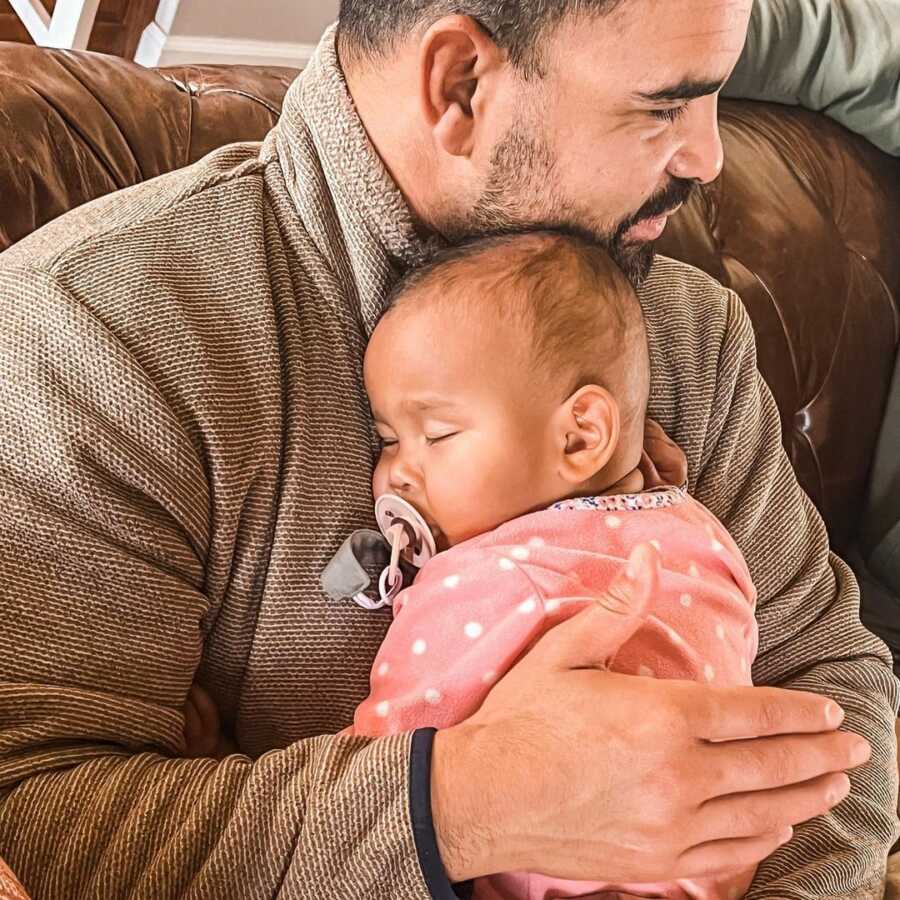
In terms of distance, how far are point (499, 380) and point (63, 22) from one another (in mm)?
2035

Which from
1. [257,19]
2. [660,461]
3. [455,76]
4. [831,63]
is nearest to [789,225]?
[831,63]

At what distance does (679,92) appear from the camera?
117cm

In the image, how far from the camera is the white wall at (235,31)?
3338 millimetres

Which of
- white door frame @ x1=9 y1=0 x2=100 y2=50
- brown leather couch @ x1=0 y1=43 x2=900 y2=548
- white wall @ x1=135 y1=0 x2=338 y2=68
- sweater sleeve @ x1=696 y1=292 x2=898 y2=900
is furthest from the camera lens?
white wall @ x1=135 y1=0 x2=338 y2=68

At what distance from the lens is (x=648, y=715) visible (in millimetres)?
921

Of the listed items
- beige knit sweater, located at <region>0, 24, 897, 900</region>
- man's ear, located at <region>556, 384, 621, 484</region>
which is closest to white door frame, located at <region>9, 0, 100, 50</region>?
beige knit sweater, located at <region>0, 24, 897, 900</region>

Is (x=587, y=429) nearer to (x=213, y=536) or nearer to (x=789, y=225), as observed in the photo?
(x=213, y=536)

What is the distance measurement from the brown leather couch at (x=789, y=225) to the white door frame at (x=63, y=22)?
0.97 metres

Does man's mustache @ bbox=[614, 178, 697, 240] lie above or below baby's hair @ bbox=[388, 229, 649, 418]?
above

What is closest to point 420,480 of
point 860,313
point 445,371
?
point 445,371

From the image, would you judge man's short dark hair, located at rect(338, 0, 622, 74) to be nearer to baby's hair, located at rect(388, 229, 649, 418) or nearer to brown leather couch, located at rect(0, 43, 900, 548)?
baby's hair, located at rect(388, 229, 649, 418)

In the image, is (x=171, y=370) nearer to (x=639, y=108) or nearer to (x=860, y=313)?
(x=639, y=108)

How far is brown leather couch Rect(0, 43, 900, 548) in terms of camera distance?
1.67 meters

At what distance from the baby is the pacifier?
0.01 meters
